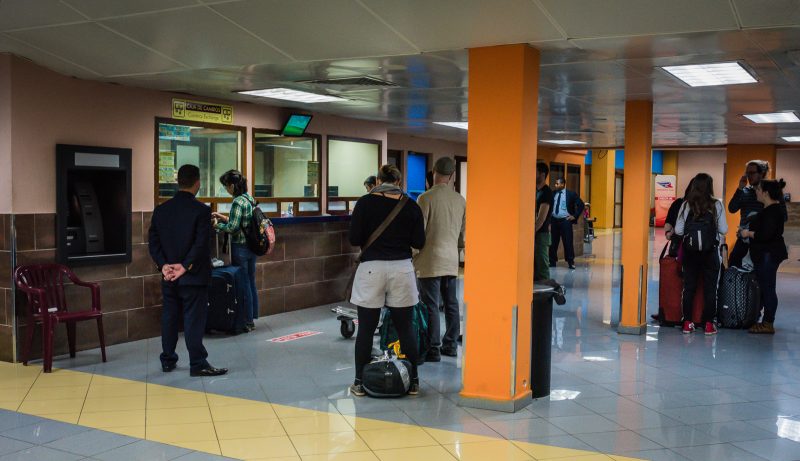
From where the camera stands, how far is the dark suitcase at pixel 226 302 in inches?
280

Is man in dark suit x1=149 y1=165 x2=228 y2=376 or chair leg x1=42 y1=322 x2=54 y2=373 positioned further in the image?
chair leg x1=42 y1=322 x2=54 y2=373

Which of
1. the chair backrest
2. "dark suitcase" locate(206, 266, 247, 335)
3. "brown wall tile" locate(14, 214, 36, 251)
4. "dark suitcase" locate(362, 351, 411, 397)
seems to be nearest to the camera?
"dark suitcase" locate(362, 351, 411, 397)

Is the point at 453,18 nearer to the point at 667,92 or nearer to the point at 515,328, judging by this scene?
the point at 515,328

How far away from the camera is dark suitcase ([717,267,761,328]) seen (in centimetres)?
765

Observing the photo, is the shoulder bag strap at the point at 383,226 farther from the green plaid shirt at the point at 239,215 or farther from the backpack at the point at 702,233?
the backpack at the point at 702,233

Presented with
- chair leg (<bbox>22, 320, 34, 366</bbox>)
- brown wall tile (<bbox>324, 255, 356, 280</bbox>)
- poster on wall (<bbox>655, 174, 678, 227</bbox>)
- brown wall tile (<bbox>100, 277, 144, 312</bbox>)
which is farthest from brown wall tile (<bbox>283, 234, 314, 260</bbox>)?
poster on wall (<bbox>655, 174, 678, 227</bbox>)

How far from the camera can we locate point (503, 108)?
4691 millimetres

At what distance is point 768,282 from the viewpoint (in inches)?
298

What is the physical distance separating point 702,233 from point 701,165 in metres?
23.8

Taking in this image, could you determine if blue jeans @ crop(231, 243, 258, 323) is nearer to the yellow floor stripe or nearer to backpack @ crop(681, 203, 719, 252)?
the yellow floor stripe

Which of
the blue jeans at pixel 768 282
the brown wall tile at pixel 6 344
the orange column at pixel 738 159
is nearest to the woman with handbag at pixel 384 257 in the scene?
the brown wall tile at pixel 6 344

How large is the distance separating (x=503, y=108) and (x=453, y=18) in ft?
2.23

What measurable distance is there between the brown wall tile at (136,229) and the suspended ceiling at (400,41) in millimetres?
1186

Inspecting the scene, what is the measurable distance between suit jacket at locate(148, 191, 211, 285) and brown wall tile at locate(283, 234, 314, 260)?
9.66 ft
